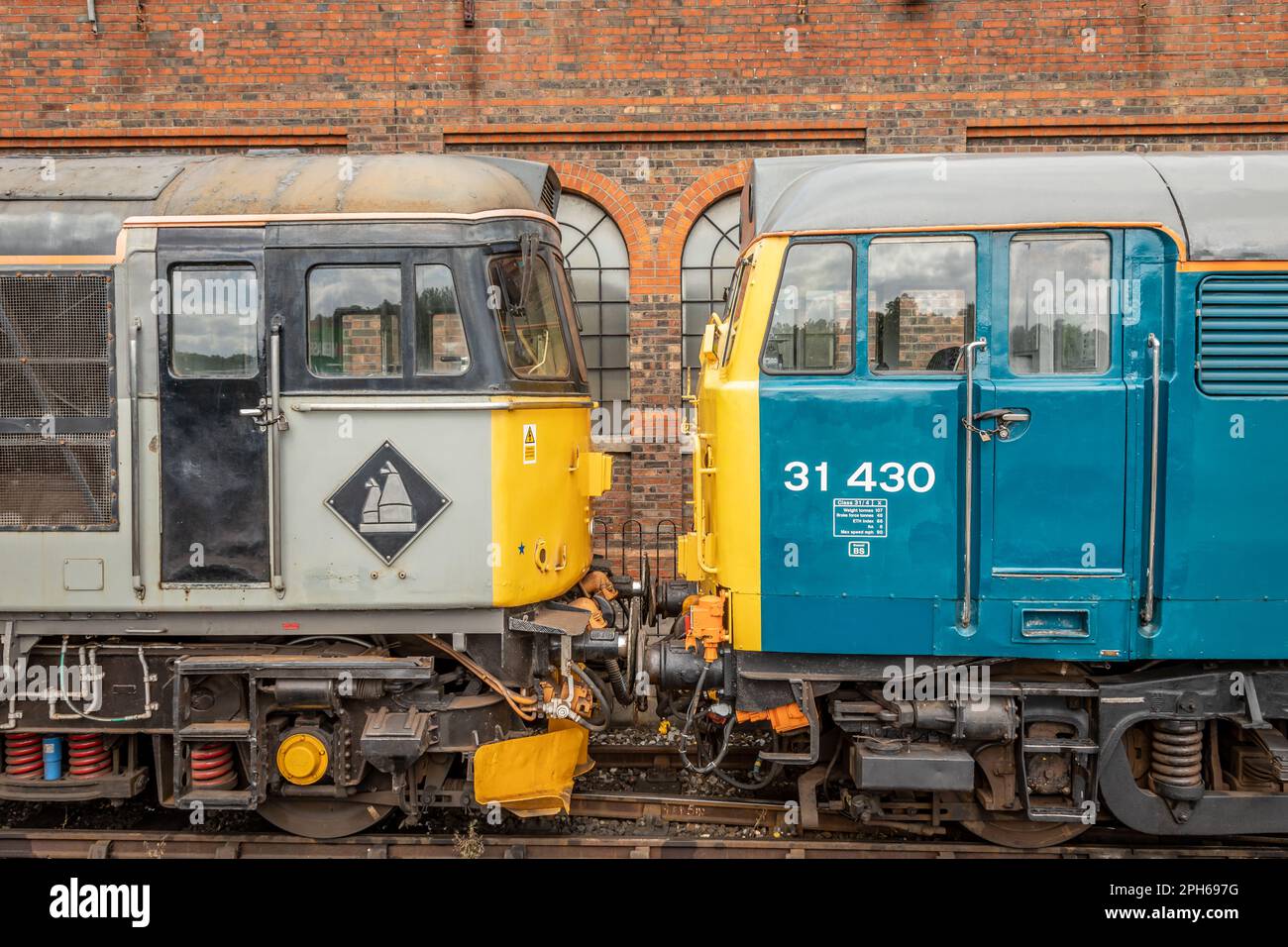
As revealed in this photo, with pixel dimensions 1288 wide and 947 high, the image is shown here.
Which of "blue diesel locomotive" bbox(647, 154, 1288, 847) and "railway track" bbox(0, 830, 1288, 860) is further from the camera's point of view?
"railway track" bbox(0, 830, 1288, 860)

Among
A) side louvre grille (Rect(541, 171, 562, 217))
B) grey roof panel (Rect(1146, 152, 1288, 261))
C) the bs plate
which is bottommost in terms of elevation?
the bs plate

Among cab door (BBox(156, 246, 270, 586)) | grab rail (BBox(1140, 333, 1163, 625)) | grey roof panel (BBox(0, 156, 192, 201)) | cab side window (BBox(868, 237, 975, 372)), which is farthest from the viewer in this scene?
grey roof panel (BBox(0, 156, 192, 201))

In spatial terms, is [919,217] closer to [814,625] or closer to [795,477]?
[795,477]

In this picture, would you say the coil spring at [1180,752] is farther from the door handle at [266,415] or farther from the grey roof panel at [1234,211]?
the door handle at [266,415]

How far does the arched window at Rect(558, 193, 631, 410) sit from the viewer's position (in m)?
Answer: 8.49

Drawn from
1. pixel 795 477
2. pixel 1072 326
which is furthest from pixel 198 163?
pixel 1072 326

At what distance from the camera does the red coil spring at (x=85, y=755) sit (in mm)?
4602

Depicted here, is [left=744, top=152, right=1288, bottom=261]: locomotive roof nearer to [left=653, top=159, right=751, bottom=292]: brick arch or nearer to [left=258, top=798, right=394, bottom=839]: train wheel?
[left=258, top=798, right=394, bottom=839]: train wheel

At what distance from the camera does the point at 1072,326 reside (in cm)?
397

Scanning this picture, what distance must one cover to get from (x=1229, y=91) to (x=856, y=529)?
24.0ft

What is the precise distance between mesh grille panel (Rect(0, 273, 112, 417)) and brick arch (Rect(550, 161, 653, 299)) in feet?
16.1

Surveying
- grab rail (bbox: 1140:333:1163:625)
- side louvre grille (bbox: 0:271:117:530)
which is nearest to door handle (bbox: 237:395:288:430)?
side louvre grille (bbox: 0:271:117:530)

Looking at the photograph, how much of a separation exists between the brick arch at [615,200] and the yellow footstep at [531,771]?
4.91m

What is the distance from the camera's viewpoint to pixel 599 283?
855cm
